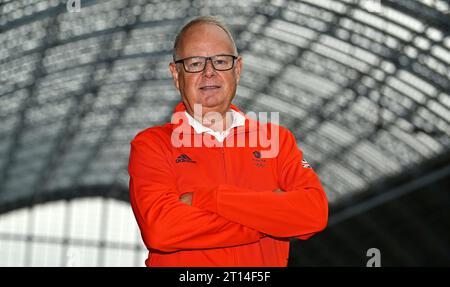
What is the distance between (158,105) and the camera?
134 feet

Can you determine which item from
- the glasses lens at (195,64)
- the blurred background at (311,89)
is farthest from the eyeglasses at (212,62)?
the blurred background at (311,89)

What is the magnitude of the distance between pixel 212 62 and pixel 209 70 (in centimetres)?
4

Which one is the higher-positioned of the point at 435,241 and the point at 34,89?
the point at 34,89

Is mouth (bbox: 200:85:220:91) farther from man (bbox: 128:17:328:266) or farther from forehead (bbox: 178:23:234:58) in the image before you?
forehead (bbox: 178:23:234:58)

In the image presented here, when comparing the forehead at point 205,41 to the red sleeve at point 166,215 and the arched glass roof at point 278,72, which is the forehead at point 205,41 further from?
the arched glass roof at point 278,72

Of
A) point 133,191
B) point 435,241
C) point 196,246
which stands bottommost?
point 196,246


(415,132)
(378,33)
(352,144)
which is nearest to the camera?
(378,33)

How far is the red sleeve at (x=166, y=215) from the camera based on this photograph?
4.49 metres

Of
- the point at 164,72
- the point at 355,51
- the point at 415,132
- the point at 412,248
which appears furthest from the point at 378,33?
the point at 412,248

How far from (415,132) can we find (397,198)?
486 cm

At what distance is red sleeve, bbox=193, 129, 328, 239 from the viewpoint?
452 cm

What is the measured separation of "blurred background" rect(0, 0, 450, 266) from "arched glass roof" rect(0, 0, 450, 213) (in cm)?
6

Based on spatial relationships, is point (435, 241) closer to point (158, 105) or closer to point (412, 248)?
point (412, 248)

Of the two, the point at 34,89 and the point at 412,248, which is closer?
the point at 34,89
